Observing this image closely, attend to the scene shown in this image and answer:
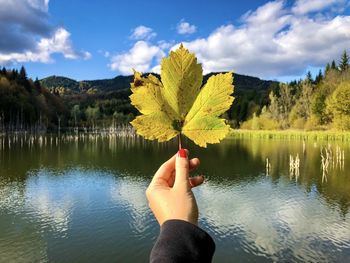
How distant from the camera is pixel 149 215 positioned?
18.6m

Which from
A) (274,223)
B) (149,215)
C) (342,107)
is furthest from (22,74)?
(274,223)

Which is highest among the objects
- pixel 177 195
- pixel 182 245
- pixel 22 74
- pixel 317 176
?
pixel 22 74

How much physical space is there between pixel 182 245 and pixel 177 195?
22 centimetres

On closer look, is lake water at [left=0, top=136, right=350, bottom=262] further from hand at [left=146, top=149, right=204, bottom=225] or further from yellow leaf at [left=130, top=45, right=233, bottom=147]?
yellow leaf at [left=130, top=45, right=233, bottom=147]

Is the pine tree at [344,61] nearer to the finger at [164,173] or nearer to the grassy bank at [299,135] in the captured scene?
the grassy bank at [299,135]

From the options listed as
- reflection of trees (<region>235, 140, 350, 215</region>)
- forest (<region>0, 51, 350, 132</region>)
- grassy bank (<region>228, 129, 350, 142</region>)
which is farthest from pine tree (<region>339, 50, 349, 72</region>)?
reflection of trees (<region>235, 140, 350, 215</region>)

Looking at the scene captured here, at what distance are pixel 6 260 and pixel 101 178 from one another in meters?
16.0

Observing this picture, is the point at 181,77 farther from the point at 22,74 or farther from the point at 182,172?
the point at 22,74

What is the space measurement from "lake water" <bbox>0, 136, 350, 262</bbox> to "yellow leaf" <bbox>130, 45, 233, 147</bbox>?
13.1m

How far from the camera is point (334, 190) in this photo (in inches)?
956

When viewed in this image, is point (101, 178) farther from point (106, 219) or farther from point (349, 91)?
point (349, 91)

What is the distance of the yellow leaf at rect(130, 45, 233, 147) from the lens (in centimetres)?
133

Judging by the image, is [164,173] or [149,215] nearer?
[164,173]

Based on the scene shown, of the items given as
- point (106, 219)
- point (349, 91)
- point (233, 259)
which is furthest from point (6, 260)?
point (349, 91)
